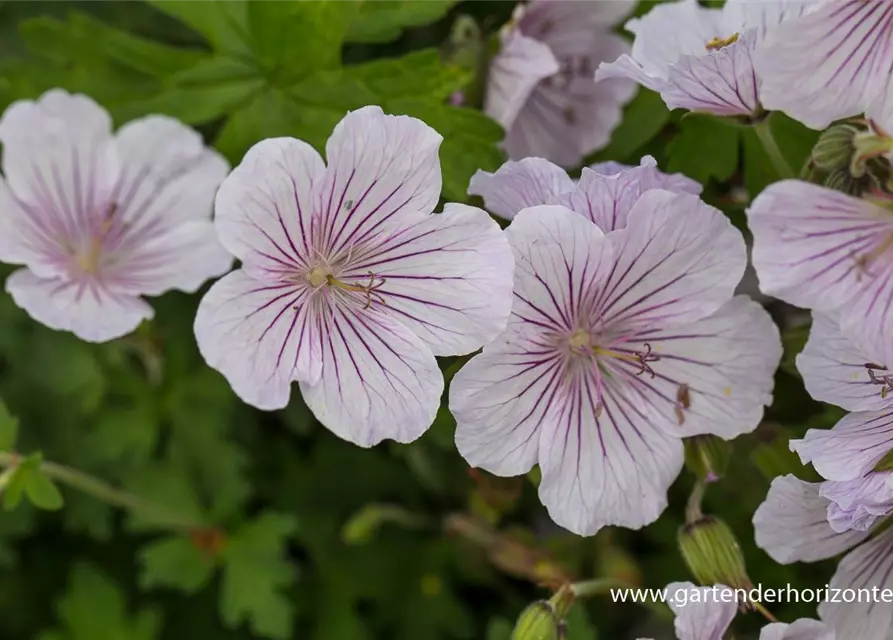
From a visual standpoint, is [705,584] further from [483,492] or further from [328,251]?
[328,251]

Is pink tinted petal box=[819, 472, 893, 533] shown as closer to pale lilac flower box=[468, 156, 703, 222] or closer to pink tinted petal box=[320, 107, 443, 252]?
pale lilac flower box=[468, 156, 703, 222]

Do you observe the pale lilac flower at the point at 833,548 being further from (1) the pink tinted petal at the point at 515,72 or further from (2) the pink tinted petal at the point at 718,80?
(1) the pink tinted petal at the point at 515,72

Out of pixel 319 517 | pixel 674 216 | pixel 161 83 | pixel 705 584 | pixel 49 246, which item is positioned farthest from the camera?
pixel 319 517

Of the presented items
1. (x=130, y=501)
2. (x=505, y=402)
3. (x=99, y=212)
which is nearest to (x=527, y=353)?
(x=505, y=402)

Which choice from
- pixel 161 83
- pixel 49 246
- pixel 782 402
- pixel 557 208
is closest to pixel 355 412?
pixel 557 208

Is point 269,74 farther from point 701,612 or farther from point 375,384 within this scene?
point 701,612

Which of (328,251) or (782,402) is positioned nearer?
(328,251)

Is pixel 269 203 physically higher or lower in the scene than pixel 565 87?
lower

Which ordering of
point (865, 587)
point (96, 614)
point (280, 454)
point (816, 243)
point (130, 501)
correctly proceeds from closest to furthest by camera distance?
point (816, 243)
point (865, 587)
point (130, 501)
point (96, 614)
point (280, 454)
